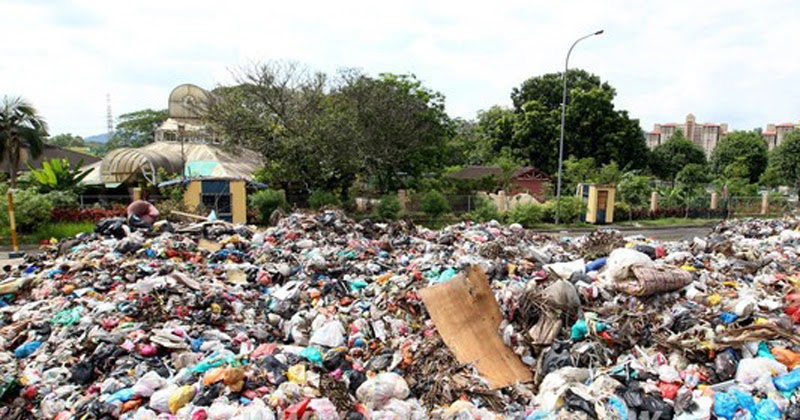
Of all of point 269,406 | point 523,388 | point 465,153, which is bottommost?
point 523,388

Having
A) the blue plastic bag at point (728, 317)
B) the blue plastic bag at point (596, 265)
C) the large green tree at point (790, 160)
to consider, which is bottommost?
the blue plastic bag at point (728, 317)

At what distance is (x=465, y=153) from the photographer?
3597cm

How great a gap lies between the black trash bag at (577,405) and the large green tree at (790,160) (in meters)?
44.9

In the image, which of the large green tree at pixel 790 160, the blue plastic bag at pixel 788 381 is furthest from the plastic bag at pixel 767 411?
the large green tree at pixel 790 160

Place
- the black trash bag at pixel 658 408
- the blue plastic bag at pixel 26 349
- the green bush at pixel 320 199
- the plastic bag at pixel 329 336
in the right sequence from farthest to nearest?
1. the green bush at pixel 320 199
2. the plastic bag at pixel 329 336
3. the blue plastic bag at pixel 26 349
4. the black trash bag at pixel 658 408

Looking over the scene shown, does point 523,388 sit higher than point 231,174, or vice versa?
point 231,174

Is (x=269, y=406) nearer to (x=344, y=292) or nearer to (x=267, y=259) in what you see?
(x=344, y=292)

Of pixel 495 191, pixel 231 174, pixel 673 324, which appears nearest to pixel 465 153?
pixel 495 191

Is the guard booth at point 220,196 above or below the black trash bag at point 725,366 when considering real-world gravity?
above

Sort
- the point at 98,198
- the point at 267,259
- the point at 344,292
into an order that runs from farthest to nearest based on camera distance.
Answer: the point at 98,198
the point at 267,259
the point at 344,292

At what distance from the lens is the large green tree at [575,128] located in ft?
106

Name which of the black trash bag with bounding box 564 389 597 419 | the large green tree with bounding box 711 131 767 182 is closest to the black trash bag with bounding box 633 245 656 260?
the black trash bag with bounding box 564 389 597 419

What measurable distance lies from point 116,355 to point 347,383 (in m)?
A: 2.30

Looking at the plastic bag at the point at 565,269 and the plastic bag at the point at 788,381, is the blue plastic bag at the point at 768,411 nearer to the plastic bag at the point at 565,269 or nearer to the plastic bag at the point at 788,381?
the plastic bag at the point at 788,381
